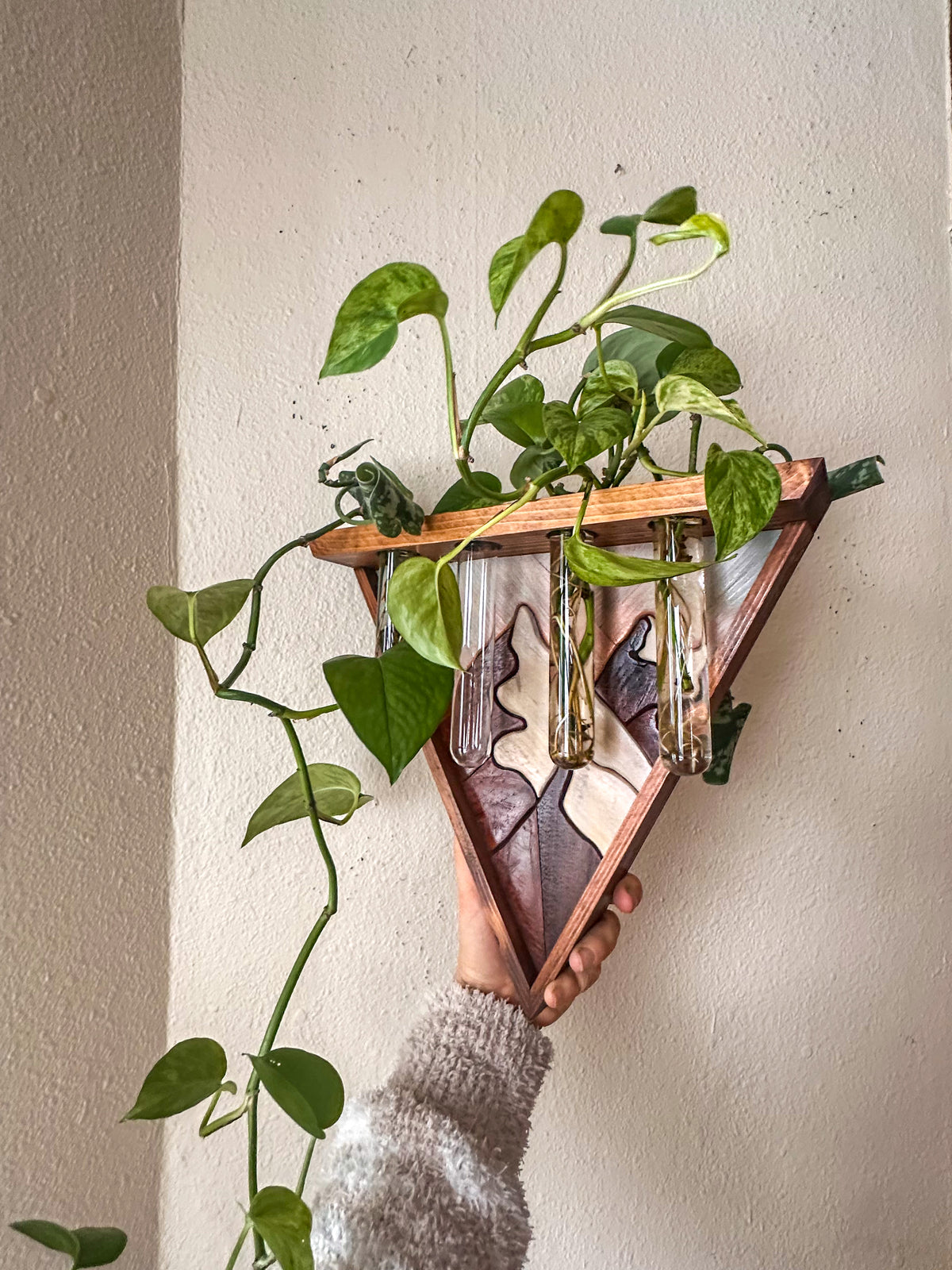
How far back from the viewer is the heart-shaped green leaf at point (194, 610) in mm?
674

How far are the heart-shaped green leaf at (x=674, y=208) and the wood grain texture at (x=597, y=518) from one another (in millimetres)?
177

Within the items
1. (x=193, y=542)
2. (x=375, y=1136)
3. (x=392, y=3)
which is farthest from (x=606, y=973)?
(x=392, y=3)

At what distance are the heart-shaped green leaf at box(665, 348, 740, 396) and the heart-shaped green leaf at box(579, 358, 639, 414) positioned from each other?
0.03 metres

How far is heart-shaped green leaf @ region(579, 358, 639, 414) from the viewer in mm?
652

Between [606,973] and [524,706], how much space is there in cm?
32

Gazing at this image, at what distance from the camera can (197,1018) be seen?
909 millimetres

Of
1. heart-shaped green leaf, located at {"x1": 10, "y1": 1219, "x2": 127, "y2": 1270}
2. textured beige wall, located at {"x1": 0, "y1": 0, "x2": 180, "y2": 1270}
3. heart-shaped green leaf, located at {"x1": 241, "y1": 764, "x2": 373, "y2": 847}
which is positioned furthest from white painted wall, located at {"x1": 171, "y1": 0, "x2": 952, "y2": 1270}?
heart-shaped green leaf, located at {"x1": 10, "y1": 1219, "x2": 127, "y2": 1270}

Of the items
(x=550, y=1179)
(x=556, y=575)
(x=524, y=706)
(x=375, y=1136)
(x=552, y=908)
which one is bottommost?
(x=550, y=1179)

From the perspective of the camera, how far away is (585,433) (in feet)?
1.98

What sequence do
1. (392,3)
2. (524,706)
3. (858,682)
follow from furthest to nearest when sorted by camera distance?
(392,3) < (858,682) < (524,706)

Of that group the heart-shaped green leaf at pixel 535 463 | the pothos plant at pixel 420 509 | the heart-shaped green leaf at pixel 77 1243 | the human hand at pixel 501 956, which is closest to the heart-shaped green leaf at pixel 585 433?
the pothos plant at pixel 420 509

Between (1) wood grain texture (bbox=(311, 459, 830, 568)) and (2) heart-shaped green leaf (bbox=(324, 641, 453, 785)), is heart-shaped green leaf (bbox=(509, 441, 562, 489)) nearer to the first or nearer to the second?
(1) wood grain texture (bbox=(311, 459, 830, 568))

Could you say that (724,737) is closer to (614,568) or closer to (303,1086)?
Answer: (614,568)

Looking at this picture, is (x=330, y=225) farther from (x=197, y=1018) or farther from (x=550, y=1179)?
(x=550, y=1179)
